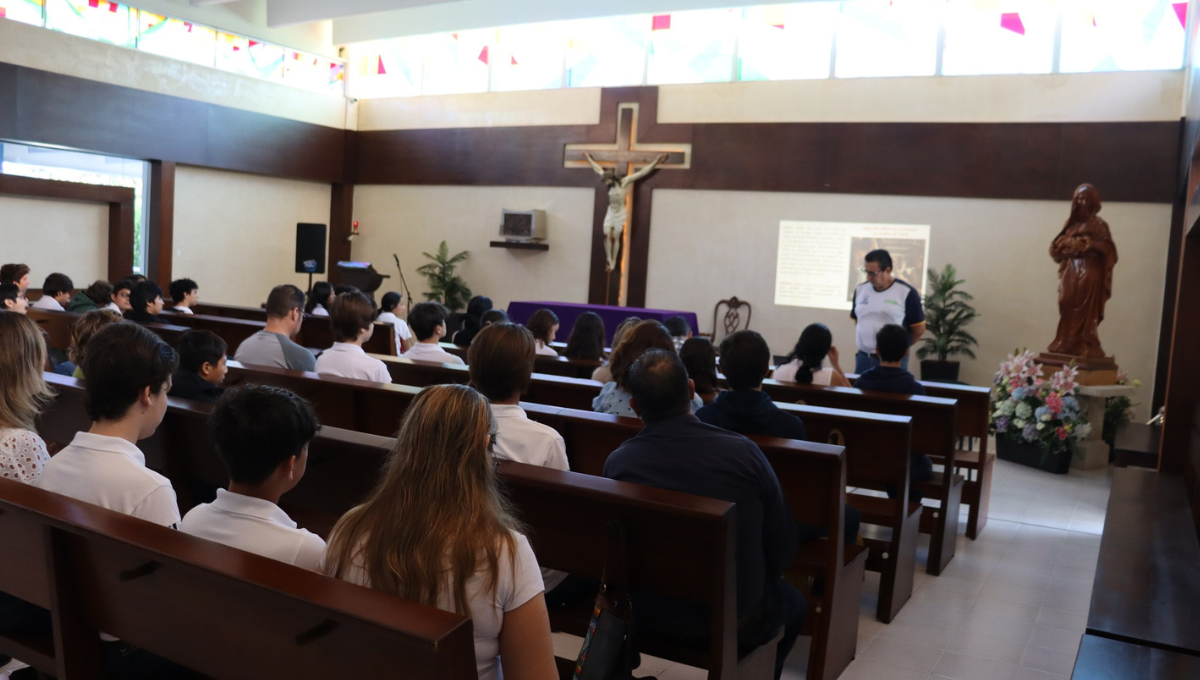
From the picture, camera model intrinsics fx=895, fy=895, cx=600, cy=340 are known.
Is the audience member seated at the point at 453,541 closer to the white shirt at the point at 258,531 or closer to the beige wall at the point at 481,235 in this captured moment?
the white shirt at the point at 258,531

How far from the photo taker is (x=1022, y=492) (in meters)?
5.51

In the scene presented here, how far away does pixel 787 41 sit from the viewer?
9.76 metres

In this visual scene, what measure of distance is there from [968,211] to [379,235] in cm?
780

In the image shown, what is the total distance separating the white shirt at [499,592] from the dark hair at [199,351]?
165cm

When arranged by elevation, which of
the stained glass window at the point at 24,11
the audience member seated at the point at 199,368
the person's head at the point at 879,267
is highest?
the stained glass window at the point at 24,11

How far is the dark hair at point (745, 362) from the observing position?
8.92ft

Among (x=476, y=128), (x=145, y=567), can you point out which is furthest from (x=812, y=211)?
(x=145, y=567)

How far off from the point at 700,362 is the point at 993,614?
1.60 metres

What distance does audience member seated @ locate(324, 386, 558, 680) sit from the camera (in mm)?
1343

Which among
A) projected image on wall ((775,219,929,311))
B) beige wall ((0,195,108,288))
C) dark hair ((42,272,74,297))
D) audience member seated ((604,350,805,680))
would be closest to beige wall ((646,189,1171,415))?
projected image on wall ((775,219,929,311))

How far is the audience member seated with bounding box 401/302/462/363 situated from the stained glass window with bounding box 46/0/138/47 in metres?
7.70

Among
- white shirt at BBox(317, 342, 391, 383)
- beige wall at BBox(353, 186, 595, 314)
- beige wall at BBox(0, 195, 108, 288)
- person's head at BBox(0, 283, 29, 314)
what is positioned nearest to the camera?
white shirt at BBox(317, 342, 391, 383)

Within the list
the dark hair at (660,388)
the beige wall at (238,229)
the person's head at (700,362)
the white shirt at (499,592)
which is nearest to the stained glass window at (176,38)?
the beige wall at (238,229)

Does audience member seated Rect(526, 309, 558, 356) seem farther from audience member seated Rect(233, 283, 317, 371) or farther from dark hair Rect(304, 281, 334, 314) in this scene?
dark hair Rect(304, 281, 334, 314)
